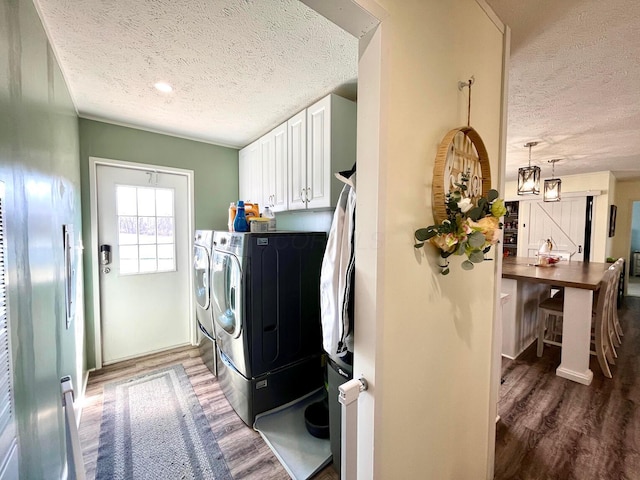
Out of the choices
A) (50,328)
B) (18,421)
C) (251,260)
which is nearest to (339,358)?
(251,260)

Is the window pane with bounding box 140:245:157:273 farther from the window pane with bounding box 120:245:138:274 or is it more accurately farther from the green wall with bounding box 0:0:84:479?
the green wall with bounding box 0:0:84:479

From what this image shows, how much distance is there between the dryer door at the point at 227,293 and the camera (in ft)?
5.88

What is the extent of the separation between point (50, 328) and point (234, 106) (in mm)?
1766

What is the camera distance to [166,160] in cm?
277

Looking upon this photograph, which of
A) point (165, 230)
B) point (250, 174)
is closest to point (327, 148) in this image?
point (250, 174)

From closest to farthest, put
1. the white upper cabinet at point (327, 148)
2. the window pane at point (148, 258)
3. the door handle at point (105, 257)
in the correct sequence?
the white upper cabinet at point (327, 148) → the door handle at point (105, 257) → the window pane at point (148, 258)

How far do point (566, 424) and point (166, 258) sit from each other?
365 centimetres

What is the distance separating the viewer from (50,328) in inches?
45.7

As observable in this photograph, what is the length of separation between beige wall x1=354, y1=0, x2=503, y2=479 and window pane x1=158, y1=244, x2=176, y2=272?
262 cm

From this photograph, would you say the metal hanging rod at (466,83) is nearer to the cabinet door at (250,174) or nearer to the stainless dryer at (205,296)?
the stainless dryer at (205,296)

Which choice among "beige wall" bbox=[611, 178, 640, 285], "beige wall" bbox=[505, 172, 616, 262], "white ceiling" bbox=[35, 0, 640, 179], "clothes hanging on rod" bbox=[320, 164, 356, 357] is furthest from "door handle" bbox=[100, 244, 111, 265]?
"beige wall" bbox=[611, 178, 640, 285]

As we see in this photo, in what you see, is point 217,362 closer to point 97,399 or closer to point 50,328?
point 97,399

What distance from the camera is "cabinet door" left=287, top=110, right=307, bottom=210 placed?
6.92 feet

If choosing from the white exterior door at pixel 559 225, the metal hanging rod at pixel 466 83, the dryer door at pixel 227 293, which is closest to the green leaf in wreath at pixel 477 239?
the metal hanging rod at pixel 466 83
